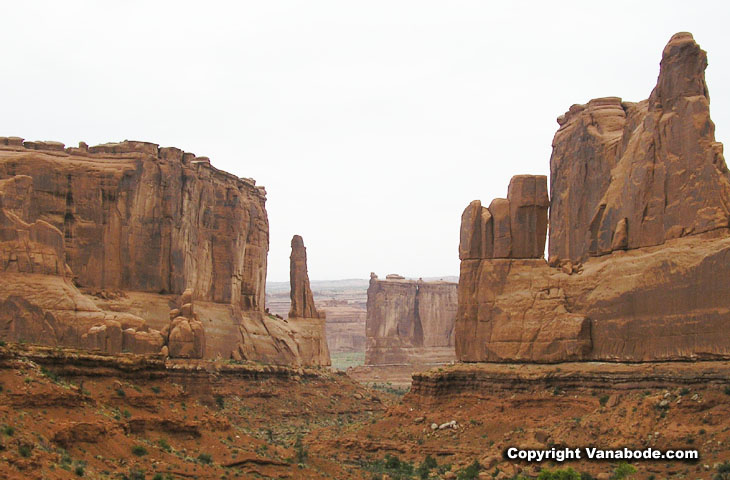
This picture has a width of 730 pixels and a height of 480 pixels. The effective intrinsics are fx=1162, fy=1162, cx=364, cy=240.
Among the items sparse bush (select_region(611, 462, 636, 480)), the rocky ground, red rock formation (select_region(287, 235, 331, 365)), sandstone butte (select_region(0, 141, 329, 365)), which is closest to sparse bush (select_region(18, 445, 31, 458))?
the rocky ground

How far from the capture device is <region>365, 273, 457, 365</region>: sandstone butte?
140 m

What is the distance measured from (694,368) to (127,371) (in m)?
22.3

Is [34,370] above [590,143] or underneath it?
underneath

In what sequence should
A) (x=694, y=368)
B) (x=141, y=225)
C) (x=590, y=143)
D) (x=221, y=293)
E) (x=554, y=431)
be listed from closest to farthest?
(x=694, y=368) < (x=554, y=431) < (x=590, y=143) < (x=141, y=225) < (x=221, y=293)

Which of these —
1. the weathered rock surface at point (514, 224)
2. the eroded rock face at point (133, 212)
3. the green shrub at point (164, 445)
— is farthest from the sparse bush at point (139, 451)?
the eroded rock face at point (133, 212)

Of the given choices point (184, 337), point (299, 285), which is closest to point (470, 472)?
point (184, 337)

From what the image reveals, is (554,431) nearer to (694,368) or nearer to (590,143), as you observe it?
(694,368)

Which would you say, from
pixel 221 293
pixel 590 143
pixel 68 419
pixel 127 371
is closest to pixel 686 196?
pixel 590 143

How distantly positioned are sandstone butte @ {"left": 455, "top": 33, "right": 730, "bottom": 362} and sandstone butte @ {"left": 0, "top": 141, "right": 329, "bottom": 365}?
15761 mm

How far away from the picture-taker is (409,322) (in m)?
141

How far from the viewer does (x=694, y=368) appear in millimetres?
46625

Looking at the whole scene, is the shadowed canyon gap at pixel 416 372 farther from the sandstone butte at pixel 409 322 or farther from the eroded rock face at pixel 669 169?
the sandstone butte at pixel 409 322

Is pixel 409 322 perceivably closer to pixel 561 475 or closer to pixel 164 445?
pixel 561 475

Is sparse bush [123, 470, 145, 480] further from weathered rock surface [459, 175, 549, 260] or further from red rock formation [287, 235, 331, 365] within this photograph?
red rock formation [287, 235, 331, 365]
